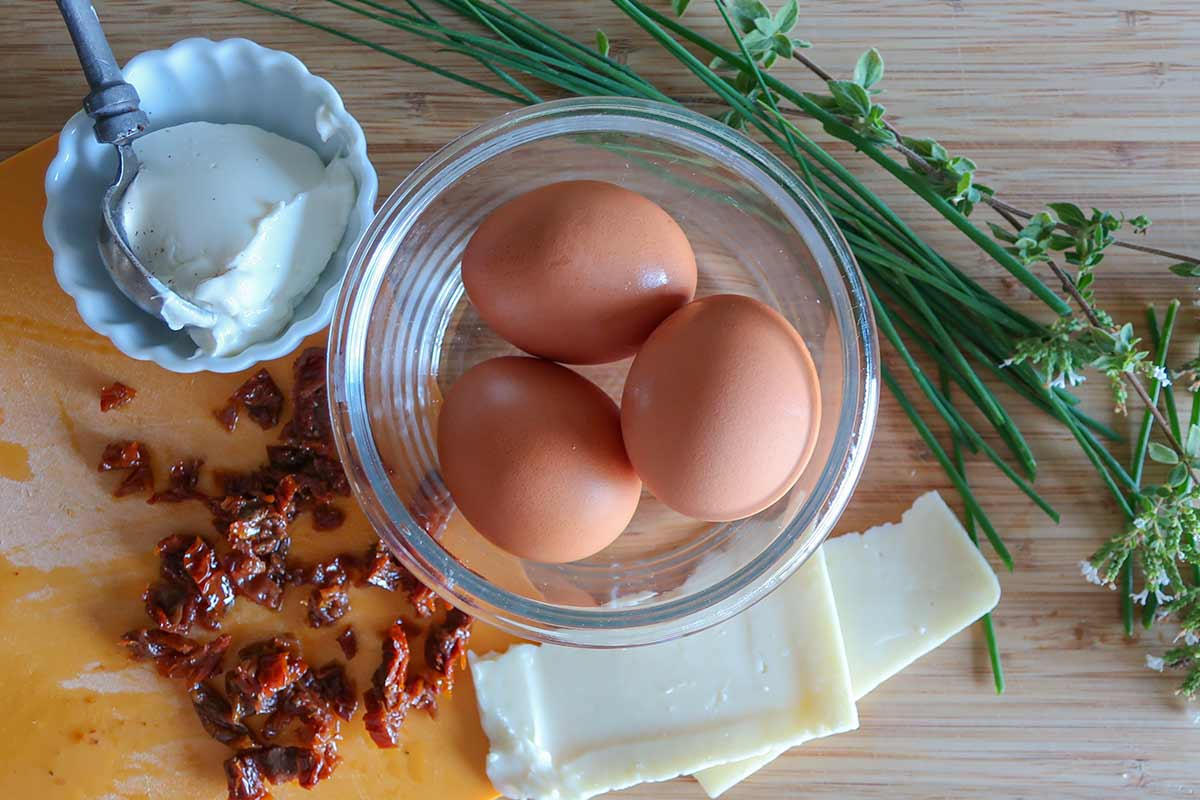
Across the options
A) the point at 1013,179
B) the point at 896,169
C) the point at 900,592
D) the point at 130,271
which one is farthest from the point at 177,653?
the point at 1013,179

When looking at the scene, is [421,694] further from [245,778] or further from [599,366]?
[599,366]

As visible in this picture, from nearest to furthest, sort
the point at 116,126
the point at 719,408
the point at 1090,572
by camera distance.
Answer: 1. the point at 719,408
2. the point at 116,126
3. the point at 1090,572

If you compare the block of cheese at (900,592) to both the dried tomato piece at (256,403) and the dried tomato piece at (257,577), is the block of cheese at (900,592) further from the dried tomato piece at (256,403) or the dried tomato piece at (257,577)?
the dried tomato piece at (256,403)

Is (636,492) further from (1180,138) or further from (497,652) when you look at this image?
(1180,138)

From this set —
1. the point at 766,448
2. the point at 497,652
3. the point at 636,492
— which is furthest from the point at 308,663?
the point at 766,448

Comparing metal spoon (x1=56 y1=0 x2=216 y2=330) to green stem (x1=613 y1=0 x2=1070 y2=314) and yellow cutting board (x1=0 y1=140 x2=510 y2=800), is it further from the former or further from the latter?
green stem (x1=613 y1=0 x2=1070 y2=314)

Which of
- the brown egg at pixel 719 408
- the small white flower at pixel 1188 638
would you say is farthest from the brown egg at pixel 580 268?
the small white flower at pixel 1188 638

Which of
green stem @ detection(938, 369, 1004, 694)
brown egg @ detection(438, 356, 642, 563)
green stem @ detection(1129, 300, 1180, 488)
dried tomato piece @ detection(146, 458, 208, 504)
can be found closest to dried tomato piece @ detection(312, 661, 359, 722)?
dried tomato piece @ detection(146, 458, 208, 504)
